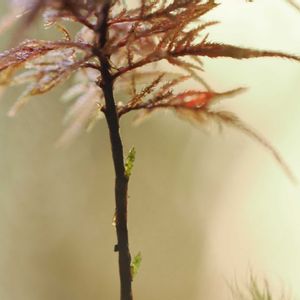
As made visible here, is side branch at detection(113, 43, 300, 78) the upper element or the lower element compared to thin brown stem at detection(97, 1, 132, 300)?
upper

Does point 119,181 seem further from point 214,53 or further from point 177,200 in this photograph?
point 177,200

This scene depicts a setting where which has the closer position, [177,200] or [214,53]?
[214,53]

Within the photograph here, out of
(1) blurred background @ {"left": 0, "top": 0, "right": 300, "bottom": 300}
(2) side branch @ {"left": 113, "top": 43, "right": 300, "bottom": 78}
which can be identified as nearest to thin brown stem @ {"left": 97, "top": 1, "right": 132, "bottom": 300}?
(2) side branch @ {"left": 113, "top": 43, "right": 300, "bottom": 78}

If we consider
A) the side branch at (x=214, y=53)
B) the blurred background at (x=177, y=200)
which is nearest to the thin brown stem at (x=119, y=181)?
the side branch at (x=214, y=53)

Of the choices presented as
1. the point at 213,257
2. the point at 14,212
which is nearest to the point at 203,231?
the point at 213,257

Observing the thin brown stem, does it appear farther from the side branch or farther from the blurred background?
the blurred background

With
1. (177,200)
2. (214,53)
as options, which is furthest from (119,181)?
(177,200)

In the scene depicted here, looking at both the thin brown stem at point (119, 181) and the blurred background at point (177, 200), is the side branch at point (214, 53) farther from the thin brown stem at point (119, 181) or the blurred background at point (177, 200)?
the blurred background at point (177, 200)

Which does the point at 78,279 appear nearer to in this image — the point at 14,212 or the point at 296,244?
the point at 14,212
